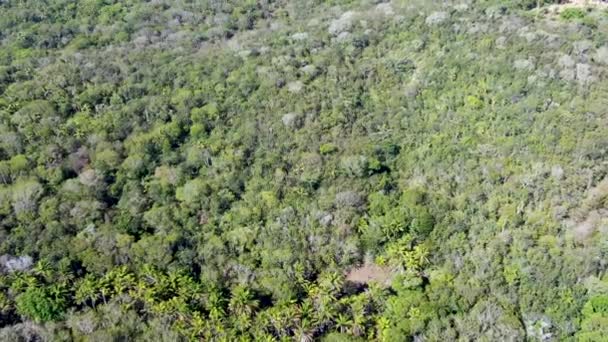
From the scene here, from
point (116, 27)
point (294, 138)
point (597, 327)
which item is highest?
point (116, 27)

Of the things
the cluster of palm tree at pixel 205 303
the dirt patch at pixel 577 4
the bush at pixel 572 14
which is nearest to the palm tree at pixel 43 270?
the cluster of palm tree at pixel 205 303

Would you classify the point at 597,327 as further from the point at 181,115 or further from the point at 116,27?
the point at 116,27

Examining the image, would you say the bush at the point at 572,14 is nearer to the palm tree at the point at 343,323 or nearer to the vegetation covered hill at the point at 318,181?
the vegetation covered hill at the point at 318,181

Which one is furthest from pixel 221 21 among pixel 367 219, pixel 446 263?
pixel 446 263

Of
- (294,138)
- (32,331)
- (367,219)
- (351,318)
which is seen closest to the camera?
(32,331)

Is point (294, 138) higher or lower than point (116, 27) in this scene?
lower

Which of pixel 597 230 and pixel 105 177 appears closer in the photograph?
pixel 597 230

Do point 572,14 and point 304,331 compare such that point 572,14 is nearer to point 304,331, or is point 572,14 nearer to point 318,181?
point 318,181
